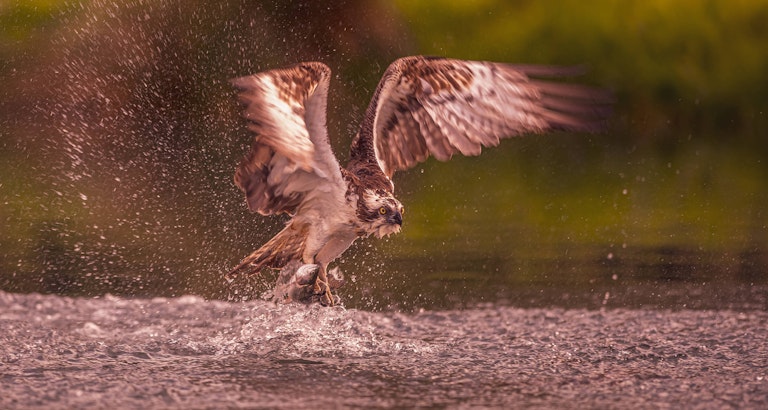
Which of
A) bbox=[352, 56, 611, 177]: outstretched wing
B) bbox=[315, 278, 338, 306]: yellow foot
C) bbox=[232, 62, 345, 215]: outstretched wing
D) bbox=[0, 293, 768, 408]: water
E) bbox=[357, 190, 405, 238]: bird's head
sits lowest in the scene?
bbox=[0, 293, 768, 408]: water

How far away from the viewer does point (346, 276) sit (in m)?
9.23

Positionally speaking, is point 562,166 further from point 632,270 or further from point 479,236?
point 632,270

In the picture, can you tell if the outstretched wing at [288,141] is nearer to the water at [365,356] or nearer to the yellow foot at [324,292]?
the yellow foot at [324,292]

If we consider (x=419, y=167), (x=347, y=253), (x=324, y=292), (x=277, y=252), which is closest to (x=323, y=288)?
(x=324, y=292)

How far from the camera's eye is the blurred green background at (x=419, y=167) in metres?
9.01

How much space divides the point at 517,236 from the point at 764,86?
6831 millimetres

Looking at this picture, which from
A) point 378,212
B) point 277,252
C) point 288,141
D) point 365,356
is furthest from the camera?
point 277,252

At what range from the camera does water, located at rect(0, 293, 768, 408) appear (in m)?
5.75

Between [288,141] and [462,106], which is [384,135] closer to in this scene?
[462,106]

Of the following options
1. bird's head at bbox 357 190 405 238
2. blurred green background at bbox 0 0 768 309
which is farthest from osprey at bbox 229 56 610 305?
blurred green background at bbox 0 0 768 309

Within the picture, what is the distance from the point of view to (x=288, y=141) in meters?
6.20

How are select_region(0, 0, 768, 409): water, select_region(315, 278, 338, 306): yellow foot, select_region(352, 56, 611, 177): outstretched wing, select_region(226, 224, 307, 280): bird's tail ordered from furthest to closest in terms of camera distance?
select_region(226, 224, 307, 280): bird's tail → select_region(315, 278, 338, 306): yellow foot → select_region(352, 56, 611, 177): outstretched wing → select_region(0, 0, 768, 409): water

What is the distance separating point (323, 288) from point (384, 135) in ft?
3.29

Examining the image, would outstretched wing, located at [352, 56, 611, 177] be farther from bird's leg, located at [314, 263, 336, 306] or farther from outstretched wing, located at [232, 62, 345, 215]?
bird's leg, located at [314, 263, 336, 306]
